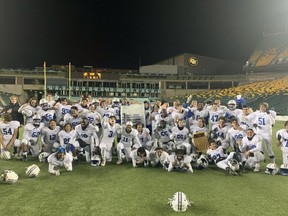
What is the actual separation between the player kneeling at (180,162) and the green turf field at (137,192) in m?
0.26

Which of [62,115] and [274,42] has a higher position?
[274,42]

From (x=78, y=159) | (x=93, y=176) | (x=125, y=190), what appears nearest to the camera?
(x=125, y=190)

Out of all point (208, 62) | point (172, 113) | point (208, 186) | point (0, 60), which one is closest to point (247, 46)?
point (208, 62)

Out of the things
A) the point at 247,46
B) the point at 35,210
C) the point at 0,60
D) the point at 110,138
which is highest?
the point at 247,46

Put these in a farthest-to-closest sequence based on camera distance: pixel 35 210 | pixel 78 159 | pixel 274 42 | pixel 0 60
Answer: pixel 0 60 → pixel 274 42 → pixel 78 159 → pixel 35 210

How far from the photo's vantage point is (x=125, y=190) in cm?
639

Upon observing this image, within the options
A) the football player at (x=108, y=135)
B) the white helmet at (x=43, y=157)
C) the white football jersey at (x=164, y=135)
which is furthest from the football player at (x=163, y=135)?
the white helmet at (x=43, y=157)

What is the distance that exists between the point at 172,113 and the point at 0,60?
175 ft

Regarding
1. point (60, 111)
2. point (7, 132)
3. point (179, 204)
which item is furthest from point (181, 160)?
point (7, 132)

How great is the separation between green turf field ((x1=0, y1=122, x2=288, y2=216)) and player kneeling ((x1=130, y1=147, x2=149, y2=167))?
43cm

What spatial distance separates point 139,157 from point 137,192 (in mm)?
2757

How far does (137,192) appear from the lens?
625cm

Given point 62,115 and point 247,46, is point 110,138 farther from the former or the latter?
point 247,46

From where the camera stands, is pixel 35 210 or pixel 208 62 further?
pixel 208 62
